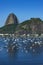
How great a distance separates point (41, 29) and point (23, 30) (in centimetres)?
903

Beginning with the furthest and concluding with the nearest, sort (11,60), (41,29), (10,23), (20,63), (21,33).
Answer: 1. (10,23)
2. (41,29)
3. (21,33)
4. (11,60)
5. (20,63)

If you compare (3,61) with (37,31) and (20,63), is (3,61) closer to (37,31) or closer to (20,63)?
(20,63)

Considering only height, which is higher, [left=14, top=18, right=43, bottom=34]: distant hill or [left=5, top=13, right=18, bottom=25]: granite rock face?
[left=5, top=13, right=18, bottom=25]: granite rock face

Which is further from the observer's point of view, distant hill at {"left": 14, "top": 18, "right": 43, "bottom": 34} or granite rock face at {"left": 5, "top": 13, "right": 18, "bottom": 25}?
granite rock face at {"left": 5, "top": 13, "right": 18, "bottom": 25}

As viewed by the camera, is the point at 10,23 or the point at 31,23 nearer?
the point at 31,23

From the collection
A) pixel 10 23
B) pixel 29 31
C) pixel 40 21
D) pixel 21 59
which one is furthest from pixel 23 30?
pixel 21 59

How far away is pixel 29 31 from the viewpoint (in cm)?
12488

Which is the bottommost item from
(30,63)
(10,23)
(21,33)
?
(30,63)

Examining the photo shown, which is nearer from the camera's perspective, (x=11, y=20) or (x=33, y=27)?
(x=33, y=27)

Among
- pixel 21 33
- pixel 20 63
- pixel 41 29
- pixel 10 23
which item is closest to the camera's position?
pixel 20 63

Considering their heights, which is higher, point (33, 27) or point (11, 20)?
point (11, 20)

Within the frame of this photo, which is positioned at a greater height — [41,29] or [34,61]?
[41,29]

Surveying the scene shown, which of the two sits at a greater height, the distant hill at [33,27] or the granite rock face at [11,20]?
the granite rock face at [11,20]

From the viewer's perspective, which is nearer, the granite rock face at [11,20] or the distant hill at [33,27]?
the distant hill at [33,27]
